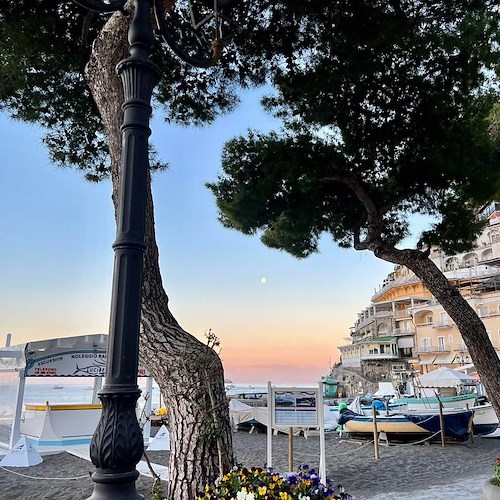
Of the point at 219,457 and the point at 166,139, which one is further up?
the point at 166,139

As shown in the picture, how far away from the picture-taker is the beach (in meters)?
6.76

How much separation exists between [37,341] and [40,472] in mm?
3118

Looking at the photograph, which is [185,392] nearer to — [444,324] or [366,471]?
[366,471]

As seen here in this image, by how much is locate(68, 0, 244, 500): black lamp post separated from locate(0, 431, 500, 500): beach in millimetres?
5437

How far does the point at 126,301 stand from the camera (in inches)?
73.4

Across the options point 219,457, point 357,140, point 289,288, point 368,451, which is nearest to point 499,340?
point 289,288

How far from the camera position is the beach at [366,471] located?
676 cm

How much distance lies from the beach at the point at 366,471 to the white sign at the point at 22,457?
0.13 m

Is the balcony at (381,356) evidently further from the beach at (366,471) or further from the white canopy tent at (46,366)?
the white canopy tent at (46,366)

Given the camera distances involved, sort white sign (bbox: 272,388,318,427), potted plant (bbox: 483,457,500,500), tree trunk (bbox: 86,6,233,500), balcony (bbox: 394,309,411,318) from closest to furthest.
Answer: tree trunk (bbox: 86,6,233,500) → potted plant (bbox: 483,457,500,500) → white sign (bbox: 272,388,318,427) → balcony (bbox: 394,309,411,318)

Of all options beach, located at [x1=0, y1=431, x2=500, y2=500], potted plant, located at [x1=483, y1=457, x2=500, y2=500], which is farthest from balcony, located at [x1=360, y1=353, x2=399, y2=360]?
potted plant, located at [x1=483, y1=457, x2=500, y2=500]

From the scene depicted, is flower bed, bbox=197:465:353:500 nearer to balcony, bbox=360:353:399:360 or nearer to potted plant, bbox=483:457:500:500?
potted plant, bbox=483:457:500:500

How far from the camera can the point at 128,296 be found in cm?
187

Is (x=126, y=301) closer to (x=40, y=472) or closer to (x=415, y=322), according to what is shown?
(x=40, y=472)
